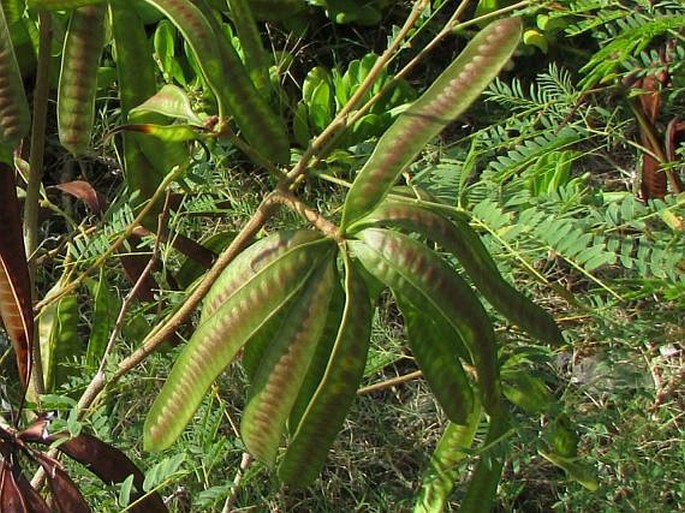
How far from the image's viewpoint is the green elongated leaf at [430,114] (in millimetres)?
972

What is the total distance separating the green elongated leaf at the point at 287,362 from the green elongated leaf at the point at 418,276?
1.8 inches

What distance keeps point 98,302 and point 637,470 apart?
739mm

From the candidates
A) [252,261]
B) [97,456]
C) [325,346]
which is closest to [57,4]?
[252,261]

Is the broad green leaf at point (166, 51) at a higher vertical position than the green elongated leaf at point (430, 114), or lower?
lower

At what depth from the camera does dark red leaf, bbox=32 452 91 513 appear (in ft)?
4.16

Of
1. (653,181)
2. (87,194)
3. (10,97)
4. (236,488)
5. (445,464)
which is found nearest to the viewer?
(10,97)

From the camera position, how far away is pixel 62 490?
1273 millimetres

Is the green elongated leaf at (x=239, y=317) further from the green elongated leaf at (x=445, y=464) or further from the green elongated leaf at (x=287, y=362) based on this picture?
the green elongated leaf at (x=445, y=464)

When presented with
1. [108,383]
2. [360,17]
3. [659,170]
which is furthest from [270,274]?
[360,17]

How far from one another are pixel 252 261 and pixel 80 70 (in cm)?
26

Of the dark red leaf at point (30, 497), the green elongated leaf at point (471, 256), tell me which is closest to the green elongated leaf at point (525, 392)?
the green elongated leaf at point (471, 256)

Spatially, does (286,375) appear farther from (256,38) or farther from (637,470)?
(637,470)

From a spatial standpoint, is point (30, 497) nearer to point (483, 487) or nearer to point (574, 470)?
point (483, 487)

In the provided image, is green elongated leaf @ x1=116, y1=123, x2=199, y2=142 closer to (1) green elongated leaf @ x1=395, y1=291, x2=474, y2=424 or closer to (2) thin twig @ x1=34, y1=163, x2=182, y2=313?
(2) thin twig @ x1=34, y1=163, x2=182, y2=313
